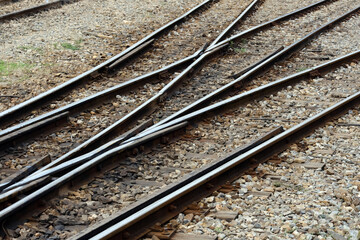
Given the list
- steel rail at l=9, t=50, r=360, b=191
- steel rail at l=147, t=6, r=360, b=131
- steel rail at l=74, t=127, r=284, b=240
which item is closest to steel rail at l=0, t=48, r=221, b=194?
steel rail at l=9, t=50, r=360, b=191

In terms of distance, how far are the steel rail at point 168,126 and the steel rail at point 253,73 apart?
21 cm

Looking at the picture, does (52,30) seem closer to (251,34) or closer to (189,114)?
(251,34)

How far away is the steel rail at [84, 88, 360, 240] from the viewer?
16.3 ft

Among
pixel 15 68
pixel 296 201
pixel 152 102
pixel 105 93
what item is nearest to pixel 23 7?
pixel 15 68

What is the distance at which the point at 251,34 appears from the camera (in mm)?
12359

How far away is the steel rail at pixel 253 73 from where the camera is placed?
787 centimetres

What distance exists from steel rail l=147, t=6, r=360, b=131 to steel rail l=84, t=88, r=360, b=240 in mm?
1378

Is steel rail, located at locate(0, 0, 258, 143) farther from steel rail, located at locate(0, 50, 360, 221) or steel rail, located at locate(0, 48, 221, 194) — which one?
steel rail, located at locate(0, 50, 360, 221)

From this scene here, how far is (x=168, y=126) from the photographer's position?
23.7 ft

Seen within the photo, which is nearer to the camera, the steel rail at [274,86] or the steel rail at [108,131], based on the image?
the steel rail at [108,131]

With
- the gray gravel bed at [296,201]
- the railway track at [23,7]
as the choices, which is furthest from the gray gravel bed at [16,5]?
the gray gravel bed at [296,201]

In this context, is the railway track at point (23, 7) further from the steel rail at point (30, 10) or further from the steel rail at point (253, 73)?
the steel rail at point (253, 73)

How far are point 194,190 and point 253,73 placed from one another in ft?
14.3

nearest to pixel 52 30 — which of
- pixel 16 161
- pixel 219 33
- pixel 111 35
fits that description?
pixel 111 35
